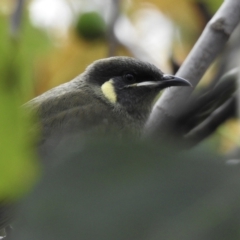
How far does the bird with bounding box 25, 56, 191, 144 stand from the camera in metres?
3.38

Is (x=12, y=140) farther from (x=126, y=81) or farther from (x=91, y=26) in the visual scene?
(x=126, y=81)

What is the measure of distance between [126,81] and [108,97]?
178 mm

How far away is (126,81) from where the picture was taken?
383 centimetres

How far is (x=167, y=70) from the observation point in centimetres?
392

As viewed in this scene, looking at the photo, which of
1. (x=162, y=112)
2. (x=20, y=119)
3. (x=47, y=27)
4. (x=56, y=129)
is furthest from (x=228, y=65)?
(x=20, y=119)

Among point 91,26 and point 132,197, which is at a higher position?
point 132,197

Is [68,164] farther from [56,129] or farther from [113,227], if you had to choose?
[56,129]

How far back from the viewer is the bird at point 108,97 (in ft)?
11.1

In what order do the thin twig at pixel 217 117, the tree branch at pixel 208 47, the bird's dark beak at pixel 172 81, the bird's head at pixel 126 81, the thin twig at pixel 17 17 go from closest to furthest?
1. the thin twig at pixel 17 17
2. the thin twig at pixel 217 117
3. the tree branch at pixel 208 47
4. the bird's dark beak at pixel 172 81
5. the bird's head at pixel 126 81

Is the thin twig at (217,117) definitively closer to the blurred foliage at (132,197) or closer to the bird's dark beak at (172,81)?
the bird's dark beak at (172,81)

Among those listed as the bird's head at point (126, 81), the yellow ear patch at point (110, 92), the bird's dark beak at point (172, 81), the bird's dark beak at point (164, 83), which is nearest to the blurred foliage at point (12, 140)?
the bird's dark beak at point (172, 81)

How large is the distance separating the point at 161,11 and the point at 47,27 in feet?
2.77

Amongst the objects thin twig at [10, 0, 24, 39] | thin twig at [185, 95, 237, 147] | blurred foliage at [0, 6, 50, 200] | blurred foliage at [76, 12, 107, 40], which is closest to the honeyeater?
blurred foliage at [76, 12, 107, 40]

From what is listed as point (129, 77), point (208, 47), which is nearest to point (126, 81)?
point (129, 77)
